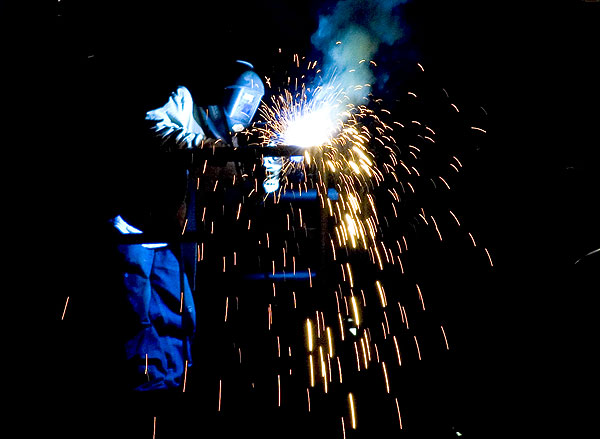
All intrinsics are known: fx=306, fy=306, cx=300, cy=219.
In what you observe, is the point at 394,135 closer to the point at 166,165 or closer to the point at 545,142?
the point at 545,142

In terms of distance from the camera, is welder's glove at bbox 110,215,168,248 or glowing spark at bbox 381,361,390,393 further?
glowing spark at bbox 381,361,390,393

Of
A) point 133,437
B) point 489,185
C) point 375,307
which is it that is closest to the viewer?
point 133,437

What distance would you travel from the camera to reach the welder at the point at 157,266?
6.81ft

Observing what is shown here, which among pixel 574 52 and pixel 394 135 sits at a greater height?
pixel 394 135

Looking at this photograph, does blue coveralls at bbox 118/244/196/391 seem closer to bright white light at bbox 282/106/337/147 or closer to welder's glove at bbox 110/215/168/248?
welder's glove at bbox 110/215/168/248

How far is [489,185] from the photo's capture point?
4301mm

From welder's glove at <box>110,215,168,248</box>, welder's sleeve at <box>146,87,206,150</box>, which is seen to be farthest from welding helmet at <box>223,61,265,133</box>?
welder's glove at <box>110,215,168,248</box>

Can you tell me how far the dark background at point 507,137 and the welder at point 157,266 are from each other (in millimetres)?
602

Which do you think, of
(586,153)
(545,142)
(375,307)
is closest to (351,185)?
(375,307)

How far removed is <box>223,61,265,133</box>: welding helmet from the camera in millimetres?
4051

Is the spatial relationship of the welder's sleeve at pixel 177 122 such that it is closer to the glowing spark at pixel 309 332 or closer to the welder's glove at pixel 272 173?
the welder's glove at pixel 272 173

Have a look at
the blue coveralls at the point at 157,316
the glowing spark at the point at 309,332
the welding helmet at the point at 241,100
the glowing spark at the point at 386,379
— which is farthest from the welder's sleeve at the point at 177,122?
the glowing spark at the point at 386,379

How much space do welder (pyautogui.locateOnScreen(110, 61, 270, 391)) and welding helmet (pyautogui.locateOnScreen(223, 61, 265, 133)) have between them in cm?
127

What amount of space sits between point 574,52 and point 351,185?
9.76 ft
